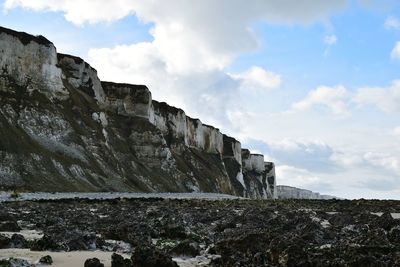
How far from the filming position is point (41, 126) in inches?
3204

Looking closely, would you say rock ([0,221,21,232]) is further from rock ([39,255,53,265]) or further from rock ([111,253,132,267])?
rock ([111,253,132,267])

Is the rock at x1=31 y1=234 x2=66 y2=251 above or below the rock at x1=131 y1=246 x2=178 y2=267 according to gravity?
below

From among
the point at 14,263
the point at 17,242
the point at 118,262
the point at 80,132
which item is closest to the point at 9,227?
the point at 17,242

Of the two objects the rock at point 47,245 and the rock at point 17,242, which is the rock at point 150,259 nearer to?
the rock at point 47,245

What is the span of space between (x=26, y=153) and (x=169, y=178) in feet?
136

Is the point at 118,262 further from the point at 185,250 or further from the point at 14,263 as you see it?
the point at 185,250

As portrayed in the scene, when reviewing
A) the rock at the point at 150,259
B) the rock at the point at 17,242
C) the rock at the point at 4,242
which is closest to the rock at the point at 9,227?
the rock at the point at 17,242

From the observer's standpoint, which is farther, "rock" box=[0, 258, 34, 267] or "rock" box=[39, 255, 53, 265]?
"rock" box=[39, 255, 53, 265]

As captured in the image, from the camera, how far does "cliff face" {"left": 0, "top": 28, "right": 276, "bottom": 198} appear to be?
73.3 meters

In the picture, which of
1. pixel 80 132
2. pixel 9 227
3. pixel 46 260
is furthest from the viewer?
pixel 80 132

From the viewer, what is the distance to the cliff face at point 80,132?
241ft

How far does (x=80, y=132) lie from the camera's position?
89.2m

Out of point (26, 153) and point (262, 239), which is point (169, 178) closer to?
point (26, 153)

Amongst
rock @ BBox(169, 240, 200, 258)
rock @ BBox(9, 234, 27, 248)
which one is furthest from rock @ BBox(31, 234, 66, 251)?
rock @ BBox(169, 240, 200, 258)
